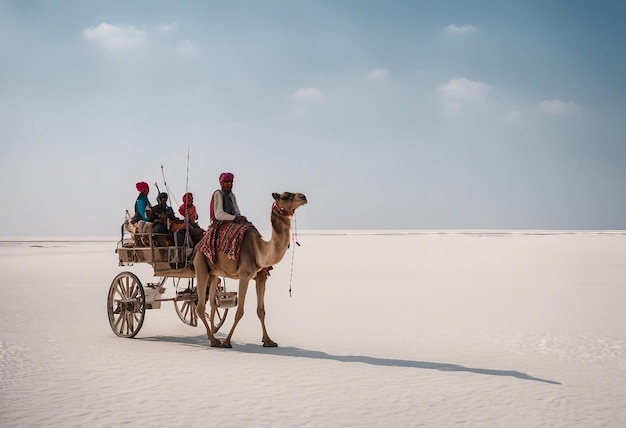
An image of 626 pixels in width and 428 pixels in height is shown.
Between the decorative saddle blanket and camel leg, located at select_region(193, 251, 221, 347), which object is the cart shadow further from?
the decorative saddle blanket

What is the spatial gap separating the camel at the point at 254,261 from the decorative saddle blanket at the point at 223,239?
104mm

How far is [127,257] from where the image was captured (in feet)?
43.2

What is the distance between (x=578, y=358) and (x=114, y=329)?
7739mm

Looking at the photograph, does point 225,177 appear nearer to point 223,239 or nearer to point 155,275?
point 223,239

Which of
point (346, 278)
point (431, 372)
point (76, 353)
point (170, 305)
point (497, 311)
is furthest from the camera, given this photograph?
point (346, 278)

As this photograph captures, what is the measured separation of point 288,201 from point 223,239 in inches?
51.7

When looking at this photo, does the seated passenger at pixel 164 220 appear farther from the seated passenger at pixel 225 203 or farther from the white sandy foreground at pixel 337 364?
the white sandy foreground at pixel 337 364

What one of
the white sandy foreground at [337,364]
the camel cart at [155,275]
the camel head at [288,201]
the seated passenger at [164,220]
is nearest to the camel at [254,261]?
the camel head at [288,201]

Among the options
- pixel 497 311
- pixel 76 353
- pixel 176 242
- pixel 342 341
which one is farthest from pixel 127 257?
pixel 497 311

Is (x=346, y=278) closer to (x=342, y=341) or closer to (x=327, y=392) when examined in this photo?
(x=342, y=341)

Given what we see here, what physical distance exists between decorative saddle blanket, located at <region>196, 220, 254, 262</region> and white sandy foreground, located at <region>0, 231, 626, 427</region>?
5.07 feet

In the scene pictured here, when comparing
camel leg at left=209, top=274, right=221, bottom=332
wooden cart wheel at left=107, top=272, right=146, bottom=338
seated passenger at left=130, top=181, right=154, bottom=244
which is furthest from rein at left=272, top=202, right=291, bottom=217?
wooden cart wheel at left=107, top=272, right=146, bottom=338

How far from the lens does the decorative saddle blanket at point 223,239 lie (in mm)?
11656

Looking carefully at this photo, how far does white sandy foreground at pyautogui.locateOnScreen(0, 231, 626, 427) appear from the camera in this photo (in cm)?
775
